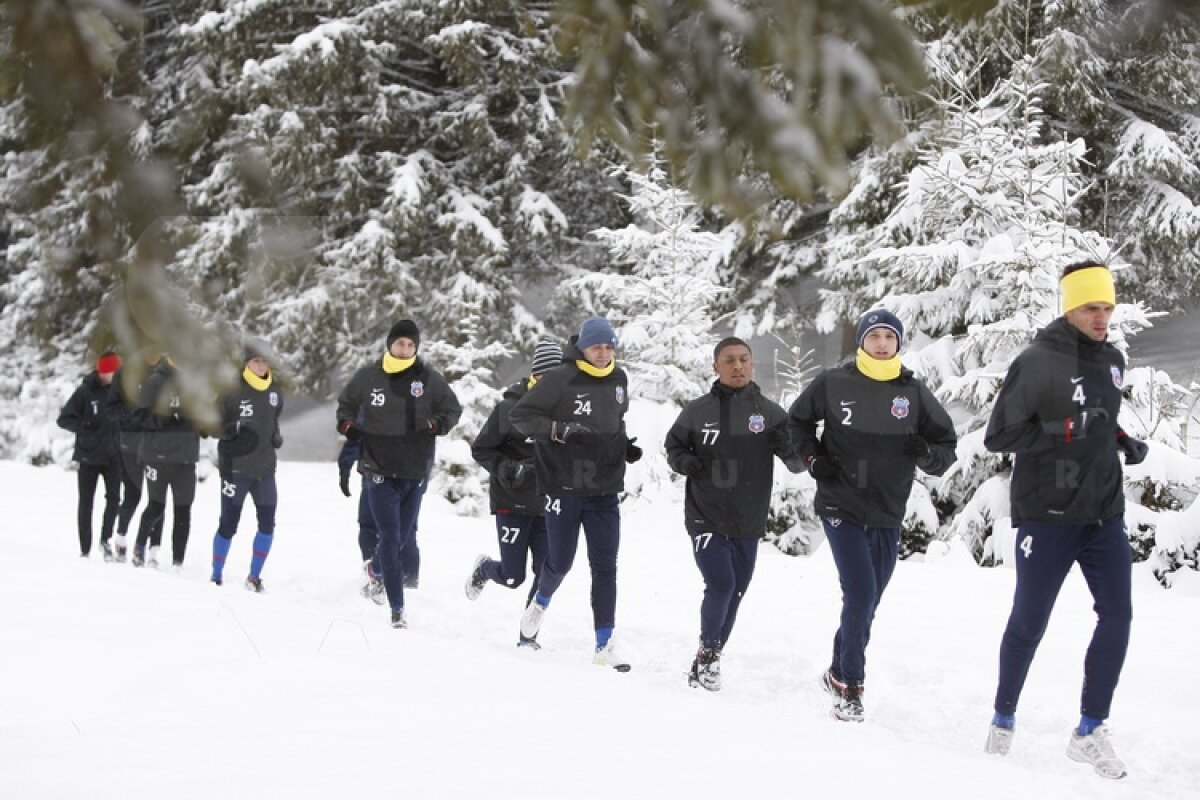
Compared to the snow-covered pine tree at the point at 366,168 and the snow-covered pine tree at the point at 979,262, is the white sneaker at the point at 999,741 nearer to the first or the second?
the snow-covered pine tree at the point at 366,168

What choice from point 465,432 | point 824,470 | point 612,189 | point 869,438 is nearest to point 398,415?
point 824,470

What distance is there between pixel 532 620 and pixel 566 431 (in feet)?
4.42

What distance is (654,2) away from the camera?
2.48 m

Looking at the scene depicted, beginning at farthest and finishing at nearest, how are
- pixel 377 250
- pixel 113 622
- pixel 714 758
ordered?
pixel 377 250 → pixel 113 622 → pixel 714 758

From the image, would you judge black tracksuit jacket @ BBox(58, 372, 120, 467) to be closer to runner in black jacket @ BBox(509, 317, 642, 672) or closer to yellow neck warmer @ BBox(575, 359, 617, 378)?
runner in black jacket @ BBox(509, 317, 642, 672)

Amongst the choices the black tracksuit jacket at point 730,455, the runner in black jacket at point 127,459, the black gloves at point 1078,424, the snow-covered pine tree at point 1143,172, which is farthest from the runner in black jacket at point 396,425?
the snow-covered pine tree at point 1143,172

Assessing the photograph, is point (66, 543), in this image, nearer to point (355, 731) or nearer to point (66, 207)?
point (355, 731)

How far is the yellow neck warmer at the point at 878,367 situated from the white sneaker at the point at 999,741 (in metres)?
1.79

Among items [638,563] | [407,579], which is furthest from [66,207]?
[638,563]

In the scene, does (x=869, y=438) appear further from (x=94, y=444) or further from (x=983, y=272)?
(x=94, y=444)

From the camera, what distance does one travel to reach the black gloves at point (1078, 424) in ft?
15.7

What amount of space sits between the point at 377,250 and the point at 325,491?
4.30 meters

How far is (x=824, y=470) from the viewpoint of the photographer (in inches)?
220

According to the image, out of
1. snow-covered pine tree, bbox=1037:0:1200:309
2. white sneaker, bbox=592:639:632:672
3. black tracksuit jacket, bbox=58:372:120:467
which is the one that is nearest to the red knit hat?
black tracksuit jacket, bbox=58:372:120:467
